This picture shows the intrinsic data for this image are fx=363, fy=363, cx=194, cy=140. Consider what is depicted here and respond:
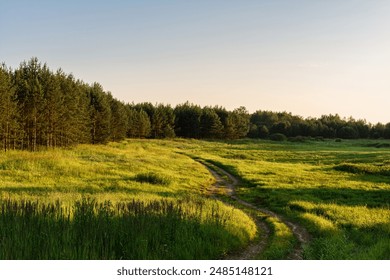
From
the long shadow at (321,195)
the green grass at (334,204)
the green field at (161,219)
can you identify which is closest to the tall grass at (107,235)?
the green field at (161,219)

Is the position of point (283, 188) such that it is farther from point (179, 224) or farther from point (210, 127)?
point (210, 127)

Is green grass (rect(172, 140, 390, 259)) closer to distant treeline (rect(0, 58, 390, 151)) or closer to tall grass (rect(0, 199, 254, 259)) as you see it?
tall grass (rect(0, 199, 254, 259))

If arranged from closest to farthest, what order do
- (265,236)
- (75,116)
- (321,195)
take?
(265,236) < (321,195) < (75,116)

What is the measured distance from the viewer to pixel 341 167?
5241 centimetres

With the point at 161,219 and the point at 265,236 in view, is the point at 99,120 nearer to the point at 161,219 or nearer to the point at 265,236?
the point at 265,236

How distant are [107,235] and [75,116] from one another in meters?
60.3

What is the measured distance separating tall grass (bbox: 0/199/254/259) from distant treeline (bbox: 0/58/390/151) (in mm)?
42710

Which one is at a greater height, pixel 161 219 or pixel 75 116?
pixel 75 116

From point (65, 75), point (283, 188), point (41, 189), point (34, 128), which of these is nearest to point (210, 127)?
point (65, 75)

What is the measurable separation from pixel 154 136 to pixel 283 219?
111 metres

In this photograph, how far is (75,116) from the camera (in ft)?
223

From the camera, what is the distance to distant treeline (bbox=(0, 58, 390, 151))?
56.1m

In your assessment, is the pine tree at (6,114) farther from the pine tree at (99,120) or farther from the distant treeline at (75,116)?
the pine tree at (99,120)

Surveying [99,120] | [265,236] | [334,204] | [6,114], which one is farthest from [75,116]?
[265,236]
